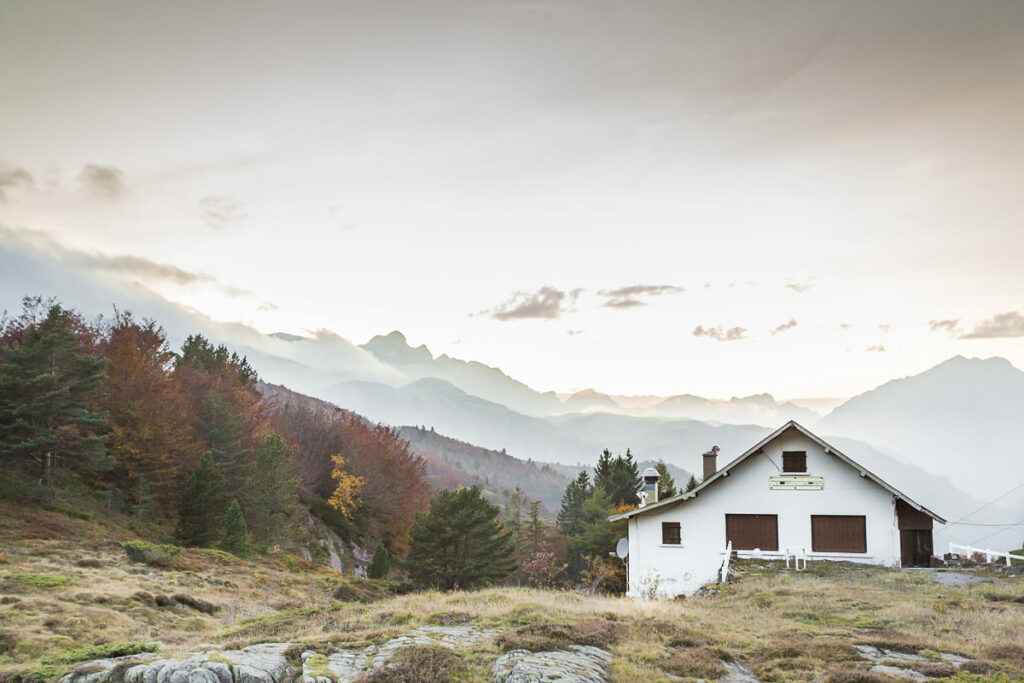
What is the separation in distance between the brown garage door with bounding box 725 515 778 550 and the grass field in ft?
10.6

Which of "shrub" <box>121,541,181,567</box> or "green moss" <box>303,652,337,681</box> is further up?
"green moss" <box>303,652,337,681</box>

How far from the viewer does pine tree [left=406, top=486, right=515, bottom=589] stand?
48031 mm

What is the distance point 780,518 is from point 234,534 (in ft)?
107

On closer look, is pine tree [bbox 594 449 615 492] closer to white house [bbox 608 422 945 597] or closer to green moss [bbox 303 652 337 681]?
white house [bbox 608 422 945 597]

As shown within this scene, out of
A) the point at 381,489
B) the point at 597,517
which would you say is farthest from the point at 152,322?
the point at 597,517

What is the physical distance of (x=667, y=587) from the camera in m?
33.7

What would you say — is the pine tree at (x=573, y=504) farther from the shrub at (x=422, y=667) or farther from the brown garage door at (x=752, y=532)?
the shrub at (x=422, y=667)

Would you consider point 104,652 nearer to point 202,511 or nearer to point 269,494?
point 202,511

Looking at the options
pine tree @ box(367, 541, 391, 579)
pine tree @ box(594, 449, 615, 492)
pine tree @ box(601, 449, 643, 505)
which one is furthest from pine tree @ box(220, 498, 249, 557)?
pine tree @ box(594, 449, 615, 492)

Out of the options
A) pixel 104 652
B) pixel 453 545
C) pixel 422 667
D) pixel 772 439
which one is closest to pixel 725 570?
pixel 772 439

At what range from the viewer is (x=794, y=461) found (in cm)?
3400

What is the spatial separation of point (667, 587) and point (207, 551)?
25.6m

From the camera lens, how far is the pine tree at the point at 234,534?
42375mm

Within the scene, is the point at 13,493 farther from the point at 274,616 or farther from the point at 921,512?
the point at 921,512
